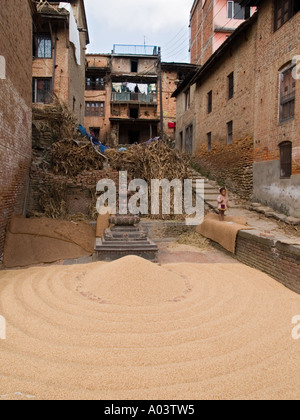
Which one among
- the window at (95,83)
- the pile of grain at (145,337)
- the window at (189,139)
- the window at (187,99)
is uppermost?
the window at (95,83)

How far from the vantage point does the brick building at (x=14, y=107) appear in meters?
6.64

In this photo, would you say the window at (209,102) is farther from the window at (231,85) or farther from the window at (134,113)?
the window at (134,113)

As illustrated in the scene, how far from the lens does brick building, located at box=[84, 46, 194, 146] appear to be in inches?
1045

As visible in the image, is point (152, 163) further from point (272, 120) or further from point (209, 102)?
point (209, 102)

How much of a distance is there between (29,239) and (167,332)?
5.03 m

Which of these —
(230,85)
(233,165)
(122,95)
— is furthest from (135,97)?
(233,165)

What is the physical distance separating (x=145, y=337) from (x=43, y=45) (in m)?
17.1

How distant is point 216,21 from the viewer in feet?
65.5

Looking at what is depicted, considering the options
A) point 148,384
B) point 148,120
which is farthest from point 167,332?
point 148,120

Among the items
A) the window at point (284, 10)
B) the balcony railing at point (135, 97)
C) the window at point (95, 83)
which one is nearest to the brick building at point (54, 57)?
the window at point (284, 10)

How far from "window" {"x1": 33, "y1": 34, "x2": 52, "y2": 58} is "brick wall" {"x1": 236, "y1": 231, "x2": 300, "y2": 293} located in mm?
14676

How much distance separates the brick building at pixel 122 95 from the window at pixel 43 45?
10.6 meters
